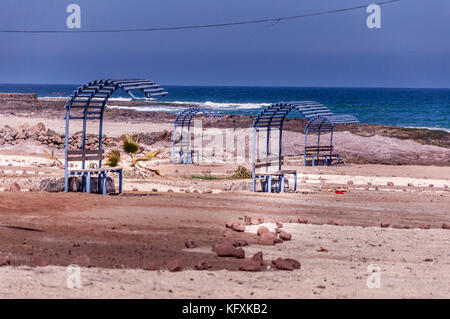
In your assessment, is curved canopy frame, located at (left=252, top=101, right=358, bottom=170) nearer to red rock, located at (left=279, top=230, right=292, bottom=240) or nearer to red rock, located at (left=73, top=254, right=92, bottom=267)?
red rock, located at (left=279, top=230, right=292, bottom=240)

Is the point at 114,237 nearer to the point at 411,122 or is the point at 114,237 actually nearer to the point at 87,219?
the point at 87,219

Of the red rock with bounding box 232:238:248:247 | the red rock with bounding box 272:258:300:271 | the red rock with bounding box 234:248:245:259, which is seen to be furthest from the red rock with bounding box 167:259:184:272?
the red rock with bounding box 232:238:248:247

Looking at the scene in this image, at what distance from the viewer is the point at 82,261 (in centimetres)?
648

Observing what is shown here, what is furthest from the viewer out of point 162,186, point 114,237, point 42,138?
point 42,138

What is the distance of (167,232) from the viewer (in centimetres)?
856

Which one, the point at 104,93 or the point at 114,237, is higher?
the point at 104,93

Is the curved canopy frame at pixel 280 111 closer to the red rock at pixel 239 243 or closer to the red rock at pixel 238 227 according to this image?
the red rock at pixel 238 227

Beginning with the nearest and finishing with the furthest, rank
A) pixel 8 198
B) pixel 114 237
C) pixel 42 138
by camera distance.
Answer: pixel 114 237 → pixel 8 198 → pixel 42 138

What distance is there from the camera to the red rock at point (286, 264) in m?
6.78

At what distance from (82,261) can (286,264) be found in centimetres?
207

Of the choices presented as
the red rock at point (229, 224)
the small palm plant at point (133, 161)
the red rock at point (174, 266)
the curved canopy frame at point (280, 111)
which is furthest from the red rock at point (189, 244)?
the small palm plant at point (133, 161)

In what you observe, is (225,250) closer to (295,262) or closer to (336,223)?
(295,262)

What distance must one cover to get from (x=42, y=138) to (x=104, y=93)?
13487mm
